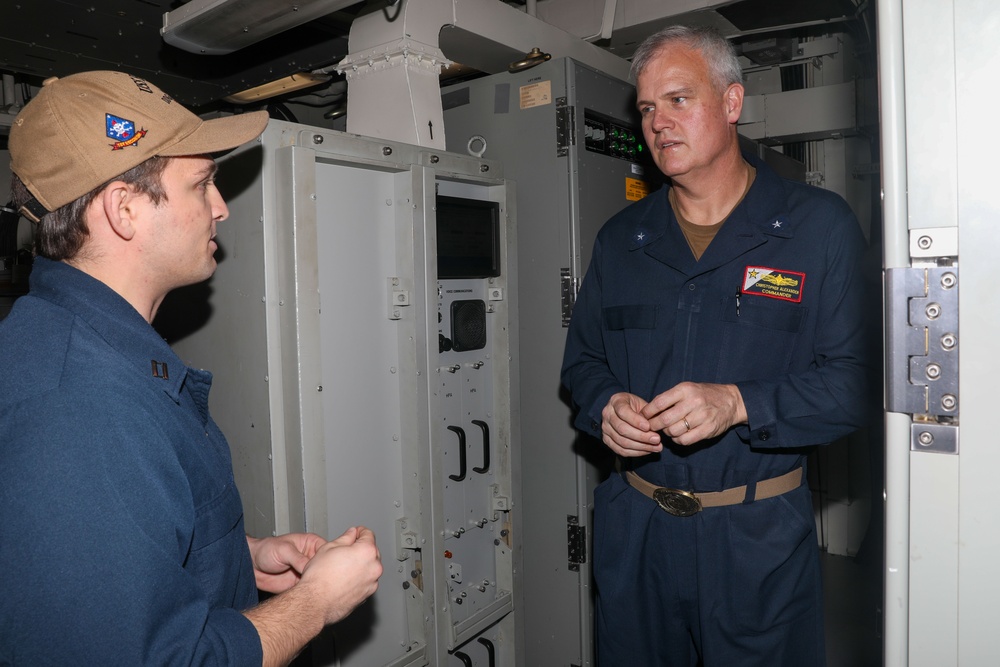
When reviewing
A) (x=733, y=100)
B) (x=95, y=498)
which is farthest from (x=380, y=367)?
(x=733, y=100)

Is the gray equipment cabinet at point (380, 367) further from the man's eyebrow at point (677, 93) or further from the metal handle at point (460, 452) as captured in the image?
the man's eyebrow at point (677, 93)

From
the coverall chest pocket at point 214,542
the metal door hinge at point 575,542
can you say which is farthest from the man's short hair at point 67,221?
the metal door hinge at point 575,542

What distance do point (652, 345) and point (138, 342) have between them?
1.36 m

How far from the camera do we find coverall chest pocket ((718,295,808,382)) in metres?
1.82

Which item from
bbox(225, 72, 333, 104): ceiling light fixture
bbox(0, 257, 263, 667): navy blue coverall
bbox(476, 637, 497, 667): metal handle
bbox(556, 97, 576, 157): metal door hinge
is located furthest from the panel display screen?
bbox(225, 72, 333, 104): ceiling light fixture

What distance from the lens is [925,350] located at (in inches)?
32.8

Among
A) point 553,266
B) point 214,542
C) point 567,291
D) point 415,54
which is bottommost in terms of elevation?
point 214,542

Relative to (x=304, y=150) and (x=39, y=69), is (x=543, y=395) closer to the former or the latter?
(x=304, y=150)

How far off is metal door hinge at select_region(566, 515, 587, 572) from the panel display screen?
3.32 feet

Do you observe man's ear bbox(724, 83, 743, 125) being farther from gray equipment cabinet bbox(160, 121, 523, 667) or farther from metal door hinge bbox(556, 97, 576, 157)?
gray equipment cabinet bbox(160, 121, 523, 667)

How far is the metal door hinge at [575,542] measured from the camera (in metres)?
2.55

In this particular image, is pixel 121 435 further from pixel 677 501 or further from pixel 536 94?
pixel 536 94

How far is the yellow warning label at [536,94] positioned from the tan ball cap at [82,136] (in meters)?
1.59

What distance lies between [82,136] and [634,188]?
220cm
